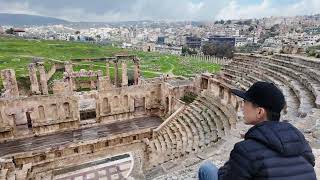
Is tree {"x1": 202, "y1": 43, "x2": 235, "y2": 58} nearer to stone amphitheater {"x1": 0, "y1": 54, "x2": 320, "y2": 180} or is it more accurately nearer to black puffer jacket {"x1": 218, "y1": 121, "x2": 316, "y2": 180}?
stone amphitheater {"x1": 0, "y1": 54, "x2": 320, "y2": 180}

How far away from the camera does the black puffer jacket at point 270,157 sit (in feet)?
10.5

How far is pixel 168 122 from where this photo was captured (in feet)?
70.6

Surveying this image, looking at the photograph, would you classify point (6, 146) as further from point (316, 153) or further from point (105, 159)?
point (316, 153)

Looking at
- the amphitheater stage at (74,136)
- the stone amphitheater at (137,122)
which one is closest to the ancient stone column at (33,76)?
the stone amphitheater at (137,122)

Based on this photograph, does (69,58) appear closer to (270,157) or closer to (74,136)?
(74,136)

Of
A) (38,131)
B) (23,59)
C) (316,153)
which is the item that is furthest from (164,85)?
(23,59)

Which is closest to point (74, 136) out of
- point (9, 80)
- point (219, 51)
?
point (9, 80)

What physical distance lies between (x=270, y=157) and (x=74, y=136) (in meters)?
22.0

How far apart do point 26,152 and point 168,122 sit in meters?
10.4

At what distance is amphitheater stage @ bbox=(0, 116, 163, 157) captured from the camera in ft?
69.8

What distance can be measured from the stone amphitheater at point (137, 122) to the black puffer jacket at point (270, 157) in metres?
5.87

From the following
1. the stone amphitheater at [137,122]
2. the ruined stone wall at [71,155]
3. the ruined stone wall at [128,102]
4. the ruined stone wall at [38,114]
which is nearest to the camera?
the stone amphitheater at [137,122]

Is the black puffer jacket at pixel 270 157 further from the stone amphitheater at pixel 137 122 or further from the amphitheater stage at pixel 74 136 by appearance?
the amphitheater stage at pixel 74 136

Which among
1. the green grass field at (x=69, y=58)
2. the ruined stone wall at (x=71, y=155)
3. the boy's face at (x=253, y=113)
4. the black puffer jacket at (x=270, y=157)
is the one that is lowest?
the ruined stone wall at (x=71, y=155)
